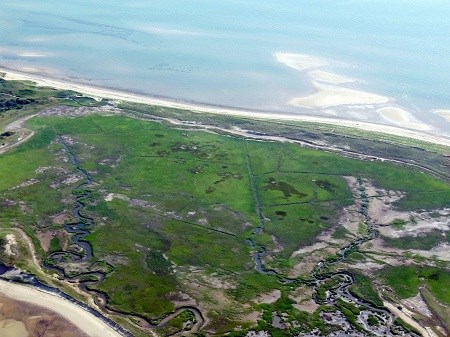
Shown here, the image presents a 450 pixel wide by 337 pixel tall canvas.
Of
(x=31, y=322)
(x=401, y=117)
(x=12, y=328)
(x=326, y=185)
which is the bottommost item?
(x=12, y=328)

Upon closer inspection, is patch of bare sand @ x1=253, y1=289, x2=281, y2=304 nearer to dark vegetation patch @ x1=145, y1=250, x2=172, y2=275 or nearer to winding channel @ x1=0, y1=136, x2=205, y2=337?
winding channel @ x1=0, y1=136, x2=205, y2=337

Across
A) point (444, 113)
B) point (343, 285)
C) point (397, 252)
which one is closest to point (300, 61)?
point (444, 113)

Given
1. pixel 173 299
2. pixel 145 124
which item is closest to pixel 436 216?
pixel 173 299

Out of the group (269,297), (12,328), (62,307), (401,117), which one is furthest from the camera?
(401,117)

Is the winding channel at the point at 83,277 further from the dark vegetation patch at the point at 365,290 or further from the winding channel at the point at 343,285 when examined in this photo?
the dark vegetation patch at the point at 365,290

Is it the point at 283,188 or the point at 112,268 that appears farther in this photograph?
the point at 283,188

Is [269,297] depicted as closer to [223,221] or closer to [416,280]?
[223,221]

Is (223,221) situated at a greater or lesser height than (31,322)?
greater
